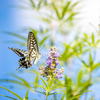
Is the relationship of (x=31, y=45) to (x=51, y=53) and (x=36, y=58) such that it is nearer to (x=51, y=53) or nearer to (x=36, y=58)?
(x=36, y=58)


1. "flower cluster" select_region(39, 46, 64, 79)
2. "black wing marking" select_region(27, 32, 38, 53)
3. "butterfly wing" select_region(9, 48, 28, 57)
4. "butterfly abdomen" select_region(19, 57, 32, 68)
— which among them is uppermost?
"black wing marking" select_region(27, 32, 38, 53)

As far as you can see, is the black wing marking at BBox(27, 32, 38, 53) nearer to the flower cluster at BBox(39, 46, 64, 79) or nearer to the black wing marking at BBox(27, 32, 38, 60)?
the black wing marking at BBox(27, 32, 38, 60)

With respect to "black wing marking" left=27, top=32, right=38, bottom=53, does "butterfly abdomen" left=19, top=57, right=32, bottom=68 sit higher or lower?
lower

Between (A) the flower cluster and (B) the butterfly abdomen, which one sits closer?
(A) the flower cluster

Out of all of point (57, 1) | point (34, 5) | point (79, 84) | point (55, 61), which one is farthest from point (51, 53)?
point (57, 1)

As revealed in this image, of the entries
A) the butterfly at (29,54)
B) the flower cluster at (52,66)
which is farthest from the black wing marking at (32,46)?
the flower cluster at (52,66)

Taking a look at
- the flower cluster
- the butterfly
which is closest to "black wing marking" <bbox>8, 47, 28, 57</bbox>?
the butterfly

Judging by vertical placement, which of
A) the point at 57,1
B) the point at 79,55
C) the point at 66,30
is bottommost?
the point at 79,55

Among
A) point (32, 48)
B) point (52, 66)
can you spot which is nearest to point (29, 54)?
point (32, 48)

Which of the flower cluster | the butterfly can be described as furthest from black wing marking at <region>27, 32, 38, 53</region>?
the flower cluster
